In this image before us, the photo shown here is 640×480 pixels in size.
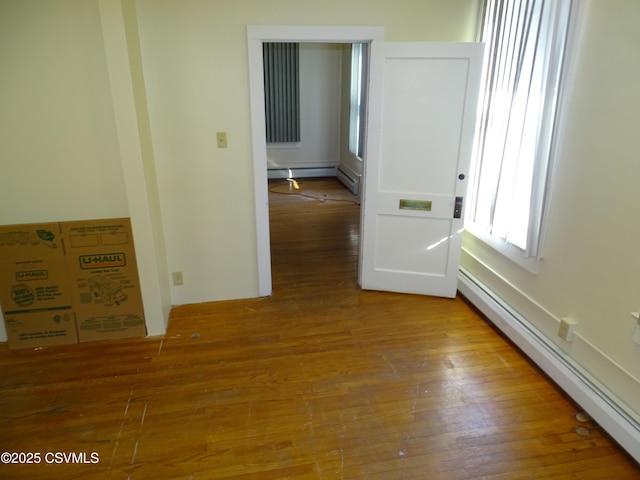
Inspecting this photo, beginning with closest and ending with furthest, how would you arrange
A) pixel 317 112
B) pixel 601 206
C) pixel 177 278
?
pixel 601 206 < pixel 177 278 < pixel 317 112

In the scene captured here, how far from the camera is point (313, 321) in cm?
345

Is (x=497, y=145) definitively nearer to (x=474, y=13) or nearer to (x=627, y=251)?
(x=474, y=13)

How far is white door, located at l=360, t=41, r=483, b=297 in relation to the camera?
3.28m

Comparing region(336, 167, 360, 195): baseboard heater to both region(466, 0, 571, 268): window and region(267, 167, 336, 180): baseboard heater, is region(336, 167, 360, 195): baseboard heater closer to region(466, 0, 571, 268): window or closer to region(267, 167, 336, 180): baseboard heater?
region(267, 167, 336, 180): baseboard heater

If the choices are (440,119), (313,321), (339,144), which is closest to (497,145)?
(440,119)

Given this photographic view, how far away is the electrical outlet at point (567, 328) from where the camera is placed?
8.64 feet

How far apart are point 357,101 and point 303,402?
219 inches

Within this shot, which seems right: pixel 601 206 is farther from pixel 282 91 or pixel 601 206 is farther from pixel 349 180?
pixel 282 91

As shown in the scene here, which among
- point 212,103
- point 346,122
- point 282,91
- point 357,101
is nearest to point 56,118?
point 212,103

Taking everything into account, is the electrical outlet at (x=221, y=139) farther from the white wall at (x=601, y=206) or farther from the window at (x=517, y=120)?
the white wall at (x=601, y=206)

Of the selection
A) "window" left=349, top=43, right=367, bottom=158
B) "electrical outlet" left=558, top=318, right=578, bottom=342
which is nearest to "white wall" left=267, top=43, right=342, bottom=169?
"window" left=349, top=43, right=367, bottom=158

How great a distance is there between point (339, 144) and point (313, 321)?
5411mm

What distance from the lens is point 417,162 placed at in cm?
351

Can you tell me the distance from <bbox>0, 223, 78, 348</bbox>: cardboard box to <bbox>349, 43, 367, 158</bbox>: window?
4.76m
